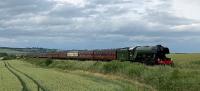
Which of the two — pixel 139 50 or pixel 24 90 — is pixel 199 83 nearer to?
pixel 24 90

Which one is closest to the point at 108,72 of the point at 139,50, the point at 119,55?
the point at 139,50

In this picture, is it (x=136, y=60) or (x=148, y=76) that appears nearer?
(x=148, y=76)

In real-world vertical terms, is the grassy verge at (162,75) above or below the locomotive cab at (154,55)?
below

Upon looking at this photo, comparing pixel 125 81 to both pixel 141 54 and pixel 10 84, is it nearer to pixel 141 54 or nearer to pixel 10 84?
pixel 10 84

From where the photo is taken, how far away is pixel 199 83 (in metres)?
30.2

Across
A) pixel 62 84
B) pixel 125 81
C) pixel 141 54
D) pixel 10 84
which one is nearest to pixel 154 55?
pixel 141 54

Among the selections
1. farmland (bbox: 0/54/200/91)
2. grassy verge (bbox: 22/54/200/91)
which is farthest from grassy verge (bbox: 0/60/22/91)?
grassy verge (bbox: 22/54/200/91)

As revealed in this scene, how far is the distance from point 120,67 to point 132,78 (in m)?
7.18

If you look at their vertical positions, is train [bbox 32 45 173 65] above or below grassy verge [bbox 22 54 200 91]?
above

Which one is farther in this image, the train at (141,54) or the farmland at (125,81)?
the train at (141,54)

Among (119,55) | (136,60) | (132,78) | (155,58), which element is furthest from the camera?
(119,55)

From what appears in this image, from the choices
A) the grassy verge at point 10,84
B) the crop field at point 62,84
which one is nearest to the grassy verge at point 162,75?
the crop field at point 62,84

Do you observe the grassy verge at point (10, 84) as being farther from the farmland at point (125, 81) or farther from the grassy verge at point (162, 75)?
the grassy verge at point (162, 75)

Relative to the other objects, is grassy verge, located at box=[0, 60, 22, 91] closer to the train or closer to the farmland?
the farmland
